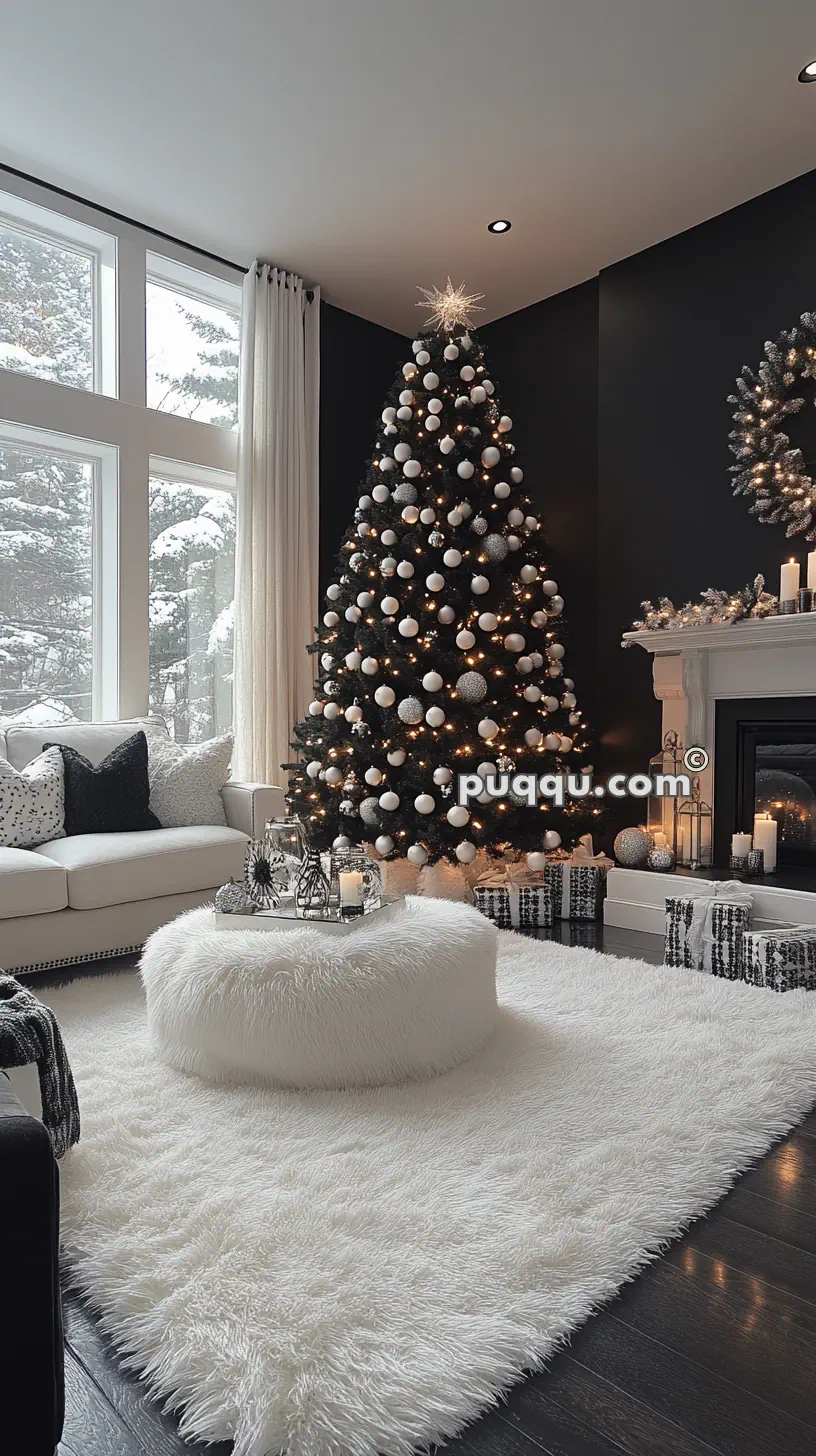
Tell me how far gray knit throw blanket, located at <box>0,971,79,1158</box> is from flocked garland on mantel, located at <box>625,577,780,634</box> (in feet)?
10.6

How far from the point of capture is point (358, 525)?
4629 mm

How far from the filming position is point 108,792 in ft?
12.3

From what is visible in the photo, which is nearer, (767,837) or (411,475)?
(767,837)

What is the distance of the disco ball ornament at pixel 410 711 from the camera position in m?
4.23

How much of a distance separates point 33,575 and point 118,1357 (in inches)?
147

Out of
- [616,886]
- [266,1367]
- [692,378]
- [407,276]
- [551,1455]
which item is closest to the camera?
[551,1455]

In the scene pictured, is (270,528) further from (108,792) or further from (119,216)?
(108,792)

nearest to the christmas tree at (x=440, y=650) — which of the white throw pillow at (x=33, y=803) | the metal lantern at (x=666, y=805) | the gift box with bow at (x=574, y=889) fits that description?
the gift box with bow at (x=574, y=889)

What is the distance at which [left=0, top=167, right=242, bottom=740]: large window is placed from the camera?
4.34 m

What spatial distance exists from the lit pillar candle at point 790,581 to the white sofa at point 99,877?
2408 millimetres

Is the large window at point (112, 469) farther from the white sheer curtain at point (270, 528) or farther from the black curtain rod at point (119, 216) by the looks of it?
the white sheer curtain at point (270, 528)

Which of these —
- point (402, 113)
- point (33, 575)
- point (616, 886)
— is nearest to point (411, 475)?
point (402, 113)

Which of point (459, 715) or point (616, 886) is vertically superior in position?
point (459, 715)

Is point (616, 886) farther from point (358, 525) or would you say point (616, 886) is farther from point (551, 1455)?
point (551, 1455)
